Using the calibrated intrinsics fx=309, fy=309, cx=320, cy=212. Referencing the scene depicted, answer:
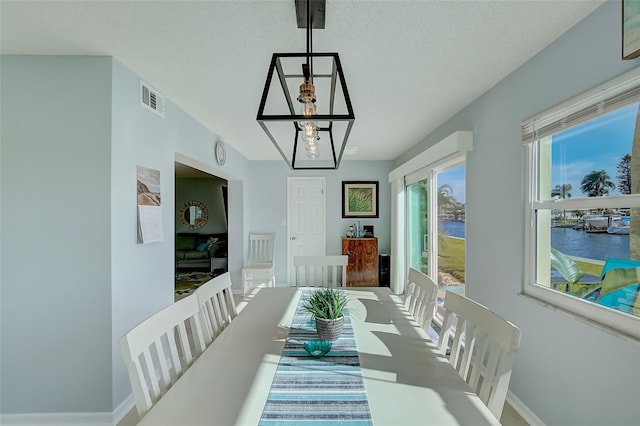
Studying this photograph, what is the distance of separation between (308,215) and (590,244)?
4.35 metres

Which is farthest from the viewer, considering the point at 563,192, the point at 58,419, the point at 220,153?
the point at 220,153

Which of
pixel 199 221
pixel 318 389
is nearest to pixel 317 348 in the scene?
pixel 318 389

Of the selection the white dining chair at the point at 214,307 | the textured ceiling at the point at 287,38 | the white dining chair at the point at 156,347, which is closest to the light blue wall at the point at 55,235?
the textured ceiling at the point at 287,38

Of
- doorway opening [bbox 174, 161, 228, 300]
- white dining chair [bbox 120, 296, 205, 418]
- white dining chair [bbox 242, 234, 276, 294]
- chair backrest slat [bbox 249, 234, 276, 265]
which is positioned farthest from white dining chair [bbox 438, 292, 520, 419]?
doorway opening [bbox 174, 161, 228, 300]

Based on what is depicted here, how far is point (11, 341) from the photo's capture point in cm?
192

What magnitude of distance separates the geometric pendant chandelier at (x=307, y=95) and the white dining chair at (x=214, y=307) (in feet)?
2.85

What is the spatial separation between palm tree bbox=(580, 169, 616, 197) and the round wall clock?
11.4ft

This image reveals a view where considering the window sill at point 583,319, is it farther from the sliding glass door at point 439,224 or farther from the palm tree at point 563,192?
the sliding glass door at point 439,224

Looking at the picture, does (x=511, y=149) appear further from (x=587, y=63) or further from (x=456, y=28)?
(x=456, y=28)

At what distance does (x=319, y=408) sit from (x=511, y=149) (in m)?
2.08

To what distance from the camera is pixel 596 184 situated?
1.57m

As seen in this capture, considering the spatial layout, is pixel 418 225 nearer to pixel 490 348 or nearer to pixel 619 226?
pixel 619 226

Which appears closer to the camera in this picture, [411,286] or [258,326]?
[258,326]

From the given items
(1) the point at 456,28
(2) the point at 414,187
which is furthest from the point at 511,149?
(2) the point at 414,187
